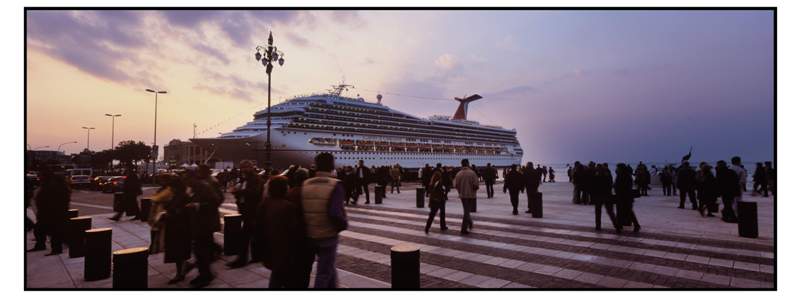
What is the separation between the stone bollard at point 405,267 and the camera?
13.0 feet

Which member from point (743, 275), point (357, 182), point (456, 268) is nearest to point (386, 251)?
point (456, 268)

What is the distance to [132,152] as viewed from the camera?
214 feet

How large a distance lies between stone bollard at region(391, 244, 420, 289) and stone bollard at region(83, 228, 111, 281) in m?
3.94

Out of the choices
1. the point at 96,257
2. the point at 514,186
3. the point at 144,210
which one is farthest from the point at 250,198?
the point at 514,186

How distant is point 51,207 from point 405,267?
22.1 ft

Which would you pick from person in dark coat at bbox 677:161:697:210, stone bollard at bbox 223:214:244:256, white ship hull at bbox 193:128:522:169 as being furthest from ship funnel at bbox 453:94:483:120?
stone bollard at bbox 223:214:244:256

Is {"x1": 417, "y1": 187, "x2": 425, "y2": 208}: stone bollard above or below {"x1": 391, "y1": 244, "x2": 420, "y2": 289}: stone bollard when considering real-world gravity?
below

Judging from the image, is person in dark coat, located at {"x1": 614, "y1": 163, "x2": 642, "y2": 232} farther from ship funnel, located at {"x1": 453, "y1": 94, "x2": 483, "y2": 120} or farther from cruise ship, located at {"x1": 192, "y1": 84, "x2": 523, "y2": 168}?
ship funnel, located at {"x1": 453, "y1": 94, "x2": 483, "y2": 120}

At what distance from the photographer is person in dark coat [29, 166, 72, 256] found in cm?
643

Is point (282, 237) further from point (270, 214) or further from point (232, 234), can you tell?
point (232, 234)

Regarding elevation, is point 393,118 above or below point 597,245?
above

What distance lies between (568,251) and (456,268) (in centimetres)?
223

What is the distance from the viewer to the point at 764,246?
Answer: 257 inches

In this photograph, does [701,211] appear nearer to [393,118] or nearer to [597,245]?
[597,245]
